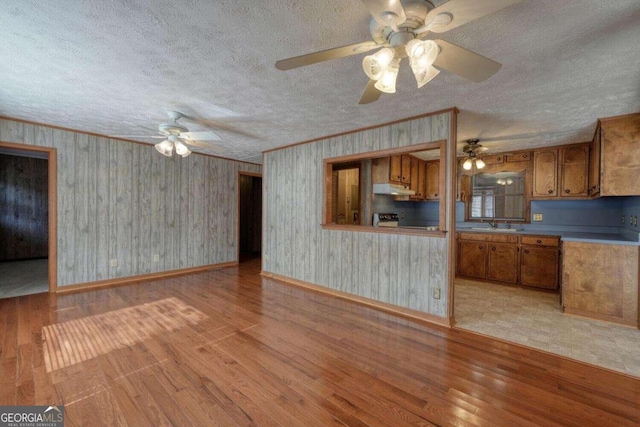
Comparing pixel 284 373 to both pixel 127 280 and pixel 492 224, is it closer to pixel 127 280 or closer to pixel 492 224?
pixel 127 280

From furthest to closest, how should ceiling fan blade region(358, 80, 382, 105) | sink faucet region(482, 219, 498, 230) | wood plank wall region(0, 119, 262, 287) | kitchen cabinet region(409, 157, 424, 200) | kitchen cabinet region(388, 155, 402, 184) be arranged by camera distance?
kitchen cabinet region(409, 157, 424, 200) < sink faucet region(482, 219, 498, 230) < kitchen cabinet region(388, 155, 402, 184) < wood plank wall region(0, 119, 262, 287) < ceiling fan blade region(358, 80, 382, 105)

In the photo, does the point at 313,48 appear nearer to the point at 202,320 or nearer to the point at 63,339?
the point at 202,320

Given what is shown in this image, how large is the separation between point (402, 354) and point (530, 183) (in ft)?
13.7

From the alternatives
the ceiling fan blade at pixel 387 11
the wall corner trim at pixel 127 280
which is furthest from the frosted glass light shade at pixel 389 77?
the wall corner trim at pixel 127 280

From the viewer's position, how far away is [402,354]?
243 cm

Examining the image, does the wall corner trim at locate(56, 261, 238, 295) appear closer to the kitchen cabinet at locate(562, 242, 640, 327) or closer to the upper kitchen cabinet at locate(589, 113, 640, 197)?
the kitchen cabinet at locate(562, 242, 640, 327)

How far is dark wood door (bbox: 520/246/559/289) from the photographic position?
423 centimetres

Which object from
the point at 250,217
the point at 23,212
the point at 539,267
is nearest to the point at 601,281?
the point at 539,267

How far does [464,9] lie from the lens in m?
1.17

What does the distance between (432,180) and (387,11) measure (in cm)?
493

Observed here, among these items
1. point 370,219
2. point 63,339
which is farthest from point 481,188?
point 63,339

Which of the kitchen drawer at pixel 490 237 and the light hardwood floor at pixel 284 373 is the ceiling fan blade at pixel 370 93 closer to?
the light hardwood floor at pixel 284 373

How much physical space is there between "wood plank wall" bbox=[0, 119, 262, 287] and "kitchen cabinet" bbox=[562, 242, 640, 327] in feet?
19.1

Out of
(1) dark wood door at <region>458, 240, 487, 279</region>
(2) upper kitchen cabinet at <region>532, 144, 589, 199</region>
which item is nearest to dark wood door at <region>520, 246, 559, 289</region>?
(1) dark wood door at <region>458, 240, 487, 279</region>
